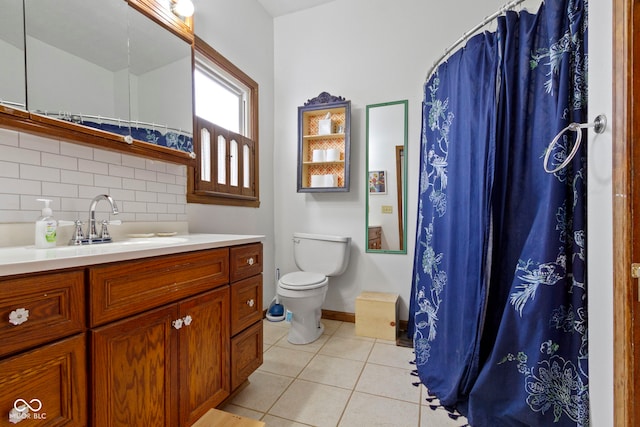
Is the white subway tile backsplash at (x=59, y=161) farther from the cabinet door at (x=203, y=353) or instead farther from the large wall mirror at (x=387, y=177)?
the large wall mirror at (x=387, y=177)

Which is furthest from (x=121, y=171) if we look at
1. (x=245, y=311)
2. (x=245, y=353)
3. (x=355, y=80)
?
(x=355, y=80)

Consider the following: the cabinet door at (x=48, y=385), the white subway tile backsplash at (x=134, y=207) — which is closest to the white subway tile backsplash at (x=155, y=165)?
the white subway tile backsplash at (x=134, y=207)

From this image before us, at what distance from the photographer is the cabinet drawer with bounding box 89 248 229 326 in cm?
82

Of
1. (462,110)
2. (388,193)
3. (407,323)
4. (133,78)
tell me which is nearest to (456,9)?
(462,110)

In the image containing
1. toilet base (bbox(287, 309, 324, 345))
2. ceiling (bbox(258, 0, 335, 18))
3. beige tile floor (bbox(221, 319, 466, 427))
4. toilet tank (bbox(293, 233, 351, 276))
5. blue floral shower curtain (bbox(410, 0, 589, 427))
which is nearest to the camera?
blue floral shower curtain (bbox(410, 0, 589, 427))

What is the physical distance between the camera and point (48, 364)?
706 mm

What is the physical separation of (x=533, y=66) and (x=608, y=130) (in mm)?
551

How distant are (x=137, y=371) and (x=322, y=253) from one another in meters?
1.67

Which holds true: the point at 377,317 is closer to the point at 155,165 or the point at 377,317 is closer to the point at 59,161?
the point at 155,165

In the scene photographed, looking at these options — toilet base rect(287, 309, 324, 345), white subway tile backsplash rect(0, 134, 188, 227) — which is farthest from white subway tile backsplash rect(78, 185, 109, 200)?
toilet base rect(287, 309, 324, 345)

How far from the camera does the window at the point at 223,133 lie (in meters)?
1.88

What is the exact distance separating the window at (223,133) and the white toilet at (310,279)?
636 millimetres

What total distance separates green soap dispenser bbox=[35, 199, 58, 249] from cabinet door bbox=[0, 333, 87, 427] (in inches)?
18.7

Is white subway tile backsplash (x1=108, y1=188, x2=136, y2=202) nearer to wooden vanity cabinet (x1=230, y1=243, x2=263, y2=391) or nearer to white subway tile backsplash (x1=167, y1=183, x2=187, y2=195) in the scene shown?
white subway tile backsplash (x1=167, y1=183, x2=187, y2=195)
